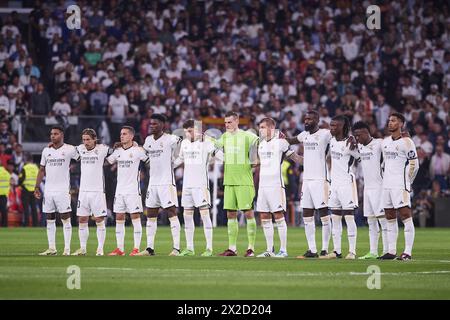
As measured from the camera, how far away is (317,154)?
2077cm

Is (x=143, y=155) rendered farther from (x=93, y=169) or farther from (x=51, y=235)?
(x=51, y=235)

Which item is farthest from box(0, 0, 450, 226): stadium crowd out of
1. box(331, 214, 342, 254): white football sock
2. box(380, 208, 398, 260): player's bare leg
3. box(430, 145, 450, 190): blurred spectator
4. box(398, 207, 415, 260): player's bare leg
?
box(398, 207, 415, 260): player's bare leg

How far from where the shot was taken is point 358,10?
4291cm

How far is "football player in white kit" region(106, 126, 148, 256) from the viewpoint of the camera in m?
21.5

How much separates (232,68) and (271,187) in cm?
2000

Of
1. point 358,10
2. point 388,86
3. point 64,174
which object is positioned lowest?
point 64,174

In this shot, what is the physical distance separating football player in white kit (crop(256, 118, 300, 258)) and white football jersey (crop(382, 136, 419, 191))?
202 centimetres

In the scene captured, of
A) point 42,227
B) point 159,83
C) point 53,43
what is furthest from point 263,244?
point 53,43

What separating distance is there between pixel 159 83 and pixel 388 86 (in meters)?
8.57

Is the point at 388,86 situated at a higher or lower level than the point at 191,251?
higher

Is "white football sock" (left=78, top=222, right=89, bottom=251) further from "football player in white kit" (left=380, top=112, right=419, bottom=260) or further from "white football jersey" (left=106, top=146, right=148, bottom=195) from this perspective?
"football player in white kit" (left=380, top=112, right=419, bottom=260)

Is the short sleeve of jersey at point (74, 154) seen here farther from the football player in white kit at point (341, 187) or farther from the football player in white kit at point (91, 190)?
the football player in white kit at point (341, 187)
